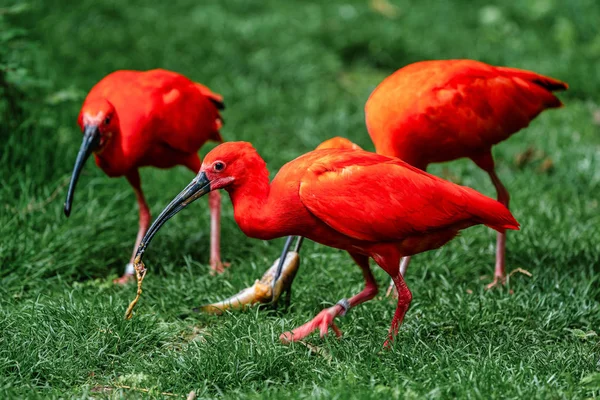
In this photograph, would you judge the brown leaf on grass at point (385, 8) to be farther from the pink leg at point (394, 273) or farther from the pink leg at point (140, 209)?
the pink leg at point (394, 273)

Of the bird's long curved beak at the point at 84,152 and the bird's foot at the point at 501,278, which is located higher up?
the bird's long curved beak at the point at 84,152

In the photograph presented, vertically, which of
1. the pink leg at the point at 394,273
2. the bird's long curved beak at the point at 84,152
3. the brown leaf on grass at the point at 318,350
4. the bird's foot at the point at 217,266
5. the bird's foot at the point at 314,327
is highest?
the bird's long curved beak at the point at 84,152

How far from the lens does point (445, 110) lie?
5.05 metres

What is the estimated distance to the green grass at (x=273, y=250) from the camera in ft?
13.1

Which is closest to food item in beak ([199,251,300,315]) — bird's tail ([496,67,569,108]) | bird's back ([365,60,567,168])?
bird's back ([365,60,567,168])

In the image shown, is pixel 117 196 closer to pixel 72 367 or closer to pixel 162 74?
pixel 162 74

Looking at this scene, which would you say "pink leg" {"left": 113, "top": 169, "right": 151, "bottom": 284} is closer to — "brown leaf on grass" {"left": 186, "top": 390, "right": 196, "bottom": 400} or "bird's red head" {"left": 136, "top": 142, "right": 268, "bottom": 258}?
"bird's red head" {"left": 136, "top": 142, "right": 268, "bottom": 258}

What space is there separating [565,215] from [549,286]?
48.5 inches

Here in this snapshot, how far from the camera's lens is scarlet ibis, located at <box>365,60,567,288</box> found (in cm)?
503

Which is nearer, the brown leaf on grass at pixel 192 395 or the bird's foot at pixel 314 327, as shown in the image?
the brown leaf on grass at pixel 192 395

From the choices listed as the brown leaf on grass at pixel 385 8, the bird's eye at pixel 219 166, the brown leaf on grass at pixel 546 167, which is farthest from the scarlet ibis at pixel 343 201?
the brown leaf on grass at pixel 385 8

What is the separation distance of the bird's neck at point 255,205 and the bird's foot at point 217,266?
1.28 meters

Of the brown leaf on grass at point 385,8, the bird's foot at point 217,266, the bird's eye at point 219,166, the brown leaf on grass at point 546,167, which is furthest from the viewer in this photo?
the brown leaf on grass at point 385,8

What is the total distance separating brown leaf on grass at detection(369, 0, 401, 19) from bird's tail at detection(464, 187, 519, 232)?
681 cm
